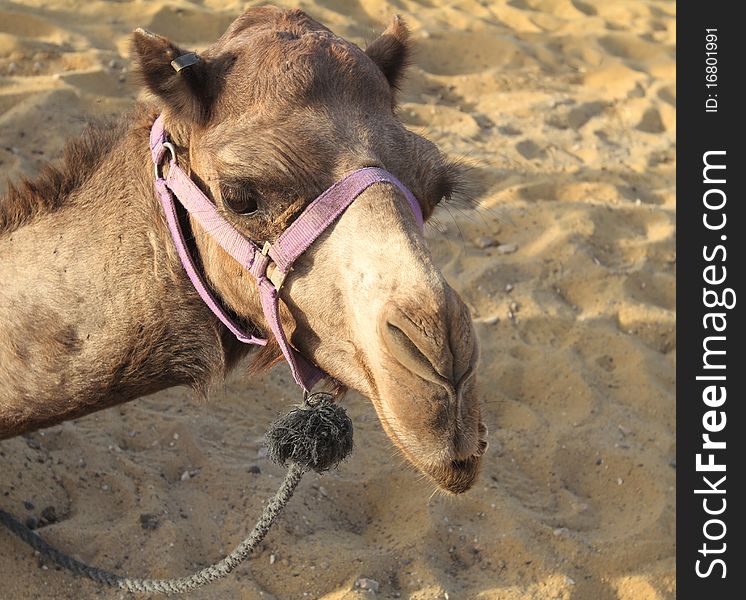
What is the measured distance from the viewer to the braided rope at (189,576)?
2738 millimetres

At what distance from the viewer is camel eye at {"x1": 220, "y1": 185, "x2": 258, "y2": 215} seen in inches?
94.7

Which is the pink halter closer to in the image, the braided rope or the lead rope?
the lead rope

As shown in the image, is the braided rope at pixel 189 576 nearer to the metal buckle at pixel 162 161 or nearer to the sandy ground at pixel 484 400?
the sandy ground at pixel 484 400

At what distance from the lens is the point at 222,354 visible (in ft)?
8.91

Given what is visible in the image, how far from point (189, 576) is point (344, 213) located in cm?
153

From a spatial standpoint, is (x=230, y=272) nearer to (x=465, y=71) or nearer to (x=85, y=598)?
(x=85, y=598)

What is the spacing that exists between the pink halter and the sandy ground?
119cm

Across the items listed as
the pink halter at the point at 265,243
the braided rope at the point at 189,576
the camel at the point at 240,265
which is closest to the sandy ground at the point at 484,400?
the braided rope at the point at 189,576

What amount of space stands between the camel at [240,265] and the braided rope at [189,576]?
0.39 meters

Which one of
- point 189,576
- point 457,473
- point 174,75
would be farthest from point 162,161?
point 189,576

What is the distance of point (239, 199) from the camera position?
241cm

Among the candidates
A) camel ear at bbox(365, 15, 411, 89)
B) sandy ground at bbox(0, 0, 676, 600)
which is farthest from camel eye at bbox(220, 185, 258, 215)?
sandy ground at bbox(0, 0, 676, 600)

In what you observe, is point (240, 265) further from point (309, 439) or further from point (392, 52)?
point (392, 52)

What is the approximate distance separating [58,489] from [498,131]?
4.17m
